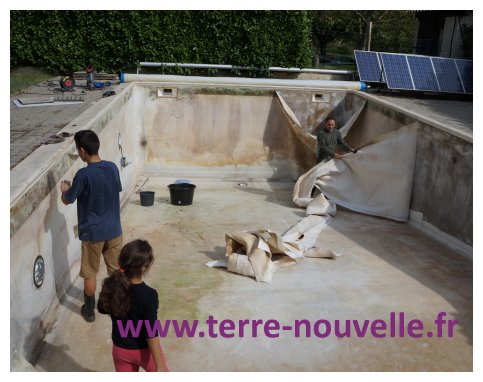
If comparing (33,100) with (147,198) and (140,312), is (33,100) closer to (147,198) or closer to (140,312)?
(147,198)

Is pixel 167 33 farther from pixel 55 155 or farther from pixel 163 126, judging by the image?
pixel 55 155

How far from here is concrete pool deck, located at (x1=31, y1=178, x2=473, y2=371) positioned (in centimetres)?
386

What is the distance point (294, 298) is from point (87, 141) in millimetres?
2768

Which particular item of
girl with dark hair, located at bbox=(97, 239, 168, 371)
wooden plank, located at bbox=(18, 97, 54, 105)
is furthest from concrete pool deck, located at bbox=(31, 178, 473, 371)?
wooden plank, located at bbox=(18, 97, 54, 105)

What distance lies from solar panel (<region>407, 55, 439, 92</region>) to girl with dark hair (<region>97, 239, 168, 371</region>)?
1066cm

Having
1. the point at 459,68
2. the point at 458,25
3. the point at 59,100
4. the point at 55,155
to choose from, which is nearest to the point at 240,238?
the point at 55,155

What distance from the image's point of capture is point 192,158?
33.6 feet

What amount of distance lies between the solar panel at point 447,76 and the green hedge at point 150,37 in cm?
396

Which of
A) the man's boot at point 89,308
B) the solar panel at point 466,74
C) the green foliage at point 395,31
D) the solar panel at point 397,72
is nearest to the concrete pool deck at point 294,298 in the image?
the man's boot at point 89,308

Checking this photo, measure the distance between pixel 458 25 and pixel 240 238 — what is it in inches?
713

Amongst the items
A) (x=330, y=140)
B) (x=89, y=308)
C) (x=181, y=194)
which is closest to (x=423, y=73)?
(x=330, y=140)

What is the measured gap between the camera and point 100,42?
12.3 meters

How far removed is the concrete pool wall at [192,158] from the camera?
3772 millimetres

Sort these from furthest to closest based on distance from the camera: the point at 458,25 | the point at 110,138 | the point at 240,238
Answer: the point at 458,25, the point at 110,138, the point at 240,238
